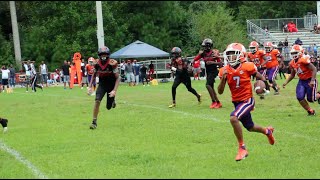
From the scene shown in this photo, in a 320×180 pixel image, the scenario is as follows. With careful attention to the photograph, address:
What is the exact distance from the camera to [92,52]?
47219 millimetres

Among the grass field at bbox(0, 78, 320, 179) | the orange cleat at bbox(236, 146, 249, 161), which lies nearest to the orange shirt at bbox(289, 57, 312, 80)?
the grass field at bbox(0, 78, 320, 179)

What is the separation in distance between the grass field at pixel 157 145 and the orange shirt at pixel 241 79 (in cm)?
94

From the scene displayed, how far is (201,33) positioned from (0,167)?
91.4ft

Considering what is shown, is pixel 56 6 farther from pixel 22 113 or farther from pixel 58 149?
pixel 58 149

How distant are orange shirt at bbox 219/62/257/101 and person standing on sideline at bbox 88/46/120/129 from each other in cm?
454

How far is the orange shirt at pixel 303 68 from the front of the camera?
14359mm

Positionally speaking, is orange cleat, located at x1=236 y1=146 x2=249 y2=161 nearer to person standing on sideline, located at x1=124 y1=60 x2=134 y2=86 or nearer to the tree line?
the tree line

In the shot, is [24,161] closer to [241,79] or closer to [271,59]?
[241,79]

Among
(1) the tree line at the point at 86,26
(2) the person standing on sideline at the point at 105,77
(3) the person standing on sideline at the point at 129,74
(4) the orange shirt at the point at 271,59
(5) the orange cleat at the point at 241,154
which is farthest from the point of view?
(3) the person standing on sideline at the point at 129,74

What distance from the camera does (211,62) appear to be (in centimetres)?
1759

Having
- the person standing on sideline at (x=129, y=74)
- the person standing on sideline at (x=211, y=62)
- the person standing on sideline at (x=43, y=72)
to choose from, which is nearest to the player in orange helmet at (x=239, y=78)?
the person standing on sideline at (x=211, y=62)

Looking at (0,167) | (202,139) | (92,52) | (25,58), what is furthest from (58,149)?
(25,58)

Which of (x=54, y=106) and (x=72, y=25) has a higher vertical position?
(x=72, y=25)

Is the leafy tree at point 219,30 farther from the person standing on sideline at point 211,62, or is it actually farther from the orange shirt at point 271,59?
the person standing on sideline at point 211,62
